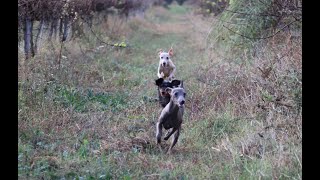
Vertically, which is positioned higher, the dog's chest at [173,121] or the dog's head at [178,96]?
the dog's head at [178,96]

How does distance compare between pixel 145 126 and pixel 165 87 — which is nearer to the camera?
pixel 165 87

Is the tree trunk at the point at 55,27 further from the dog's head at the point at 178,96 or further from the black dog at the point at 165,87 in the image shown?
the dog's head at the point at 178,96

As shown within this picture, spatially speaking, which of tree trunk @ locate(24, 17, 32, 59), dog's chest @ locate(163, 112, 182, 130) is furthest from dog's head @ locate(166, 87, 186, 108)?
tree trunk @ locate(24, 17, 32, 59)

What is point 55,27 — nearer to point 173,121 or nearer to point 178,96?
point 173,121

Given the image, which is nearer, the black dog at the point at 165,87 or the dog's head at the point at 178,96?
the dog's head at the point at 178,96

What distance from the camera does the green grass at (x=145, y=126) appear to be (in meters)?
6.93

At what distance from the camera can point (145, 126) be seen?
964 cm

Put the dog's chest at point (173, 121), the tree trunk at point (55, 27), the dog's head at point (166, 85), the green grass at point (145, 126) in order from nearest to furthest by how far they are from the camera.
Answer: the green grass at point (145, 126) → the dog's chest at point (173, 121) → the dog's head at point (166, 85) → the tree trunk at point (55, 27)

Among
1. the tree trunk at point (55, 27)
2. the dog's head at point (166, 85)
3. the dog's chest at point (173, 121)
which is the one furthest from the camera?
the tree trunk at point (55, 27)

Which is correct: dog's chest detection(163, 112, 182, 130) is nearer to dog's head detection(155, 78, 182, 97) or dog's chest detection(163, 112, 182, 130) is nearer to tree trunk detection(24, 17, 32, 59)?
dog's head detection(155, 78, 182, 97)

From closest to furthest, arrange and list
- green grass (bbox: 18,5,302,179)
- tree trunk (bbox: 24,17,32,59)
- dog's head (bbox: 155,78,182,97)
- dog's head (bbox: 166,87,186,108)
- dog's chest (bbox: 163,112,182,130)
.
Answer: green grass (bbox: 18,5,302,179) → dog's head (bbox: 166,87,186,108) → dog's chest (bbox: 163,112,182,130) → dog's head (bbox: 155,78,182,97) → tree trunk (bbox: 24,17,32,59)

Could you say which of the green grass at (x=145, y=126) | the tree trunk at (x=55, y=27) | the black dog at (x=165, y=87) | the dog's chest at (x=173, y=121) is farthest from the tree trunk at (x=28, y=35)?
the dog's chest at (x=173, y=121)

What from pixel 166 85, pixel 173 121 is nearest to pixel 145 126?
pixel 166 85

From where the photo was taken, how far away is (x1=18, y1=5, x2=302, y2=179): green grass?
6930mm
